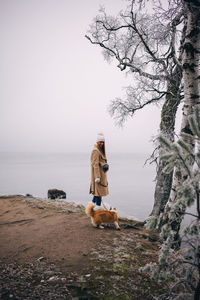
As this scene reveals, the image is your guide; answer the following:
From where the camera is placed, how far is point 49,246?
4102mm

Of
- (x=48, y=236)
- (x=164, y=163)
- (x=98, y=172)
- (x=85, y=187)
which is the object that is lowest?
(x=85, y=187)

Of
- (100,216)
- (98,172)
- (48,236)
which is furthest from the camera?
(98,172)

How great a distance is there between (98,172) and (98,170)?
6 centimetres

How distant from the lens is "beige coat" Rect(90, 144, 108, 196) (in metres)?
5.81

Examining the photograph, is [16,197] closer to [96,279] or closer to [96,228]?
[96,228]

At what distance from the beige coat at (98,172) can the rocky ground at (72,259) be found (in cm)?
102

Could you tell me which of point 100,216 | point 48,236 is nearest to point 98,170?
point 100,216

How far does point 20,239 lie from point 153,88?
7.32 m

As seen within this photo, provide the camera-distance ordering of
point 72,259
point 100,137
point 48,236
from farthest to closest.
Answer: point 100,137
point 48,236
point 72,259

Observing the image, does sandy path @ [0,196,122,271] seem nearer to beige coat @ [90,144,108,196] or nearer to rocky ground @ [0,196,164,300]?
rocky ground @ [0,196,164,300]

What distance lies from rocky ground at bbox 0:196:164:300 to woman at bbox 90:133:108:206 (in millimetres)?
970

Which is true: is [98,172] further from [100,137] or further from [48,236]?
[48,236]

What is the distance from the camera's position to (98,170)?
5.82 metres

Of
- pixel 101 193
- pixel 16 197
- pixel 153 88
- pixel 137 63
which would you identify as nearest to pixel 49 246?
pixel 101 193
